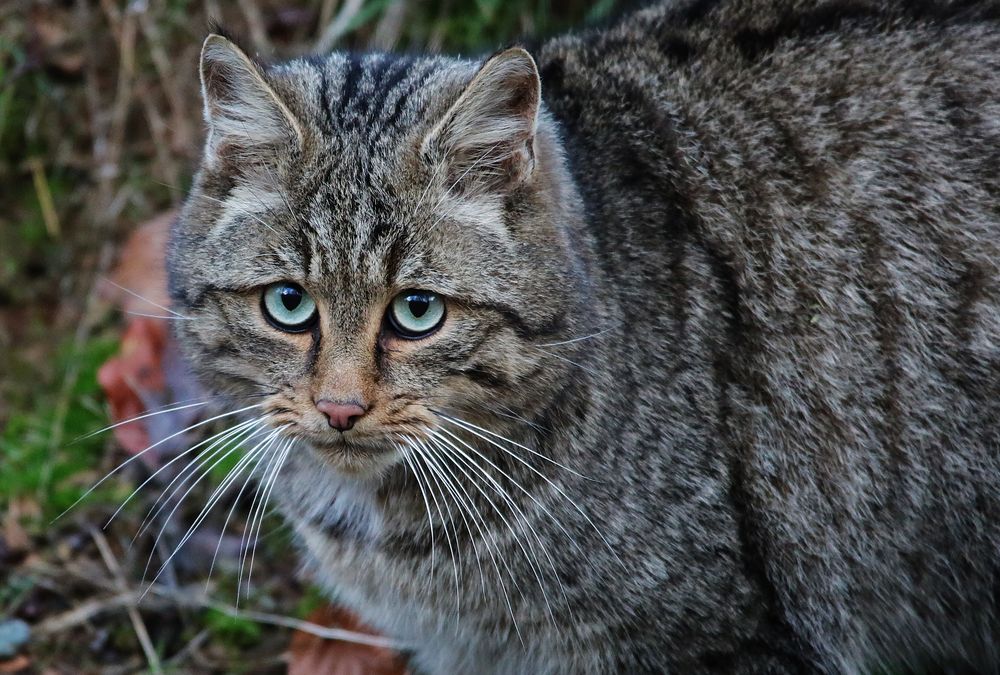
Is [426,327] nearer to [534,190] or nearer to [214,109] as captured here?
[534,190]

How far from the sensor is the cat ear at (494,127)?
246cm

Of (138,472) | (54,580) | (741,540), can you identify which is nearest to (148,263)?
(138,472)

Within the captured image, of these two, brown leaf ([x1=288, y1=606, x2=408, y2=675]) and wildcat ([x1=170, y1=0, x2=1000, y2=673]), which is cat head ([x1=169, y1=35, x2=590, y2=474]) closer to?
wildcat ([x1=170, y1=0, x2=1000, y2=673])

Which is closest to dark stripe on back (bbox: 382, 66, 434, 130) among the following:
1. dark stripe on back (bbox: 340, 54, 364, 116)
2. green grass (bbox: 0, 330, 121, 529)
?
dark stripe on back (bbox: 340, 54, 364, 116)

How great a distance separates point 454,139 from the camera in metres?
2.54

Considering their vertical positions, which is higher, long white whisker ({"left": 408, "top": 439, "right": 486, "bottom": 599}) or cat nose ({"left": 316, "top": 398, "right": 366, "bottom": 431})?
cat nose ({"left": 316, "top": 398, "right": 366, "bottom": 431})

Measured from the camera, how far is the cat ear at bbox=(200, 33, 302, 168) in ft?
8.31

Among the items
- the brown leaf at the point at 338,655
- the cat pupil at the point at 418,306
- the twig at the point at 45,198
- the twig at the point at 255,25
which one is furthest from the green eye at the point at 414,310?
the twig at the point at 45,198

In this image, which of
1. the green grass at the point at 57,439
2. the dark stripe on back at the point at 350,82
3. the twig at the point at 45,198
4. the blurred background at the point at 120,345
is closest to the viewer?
the dark stripe on back at the point at 350,82

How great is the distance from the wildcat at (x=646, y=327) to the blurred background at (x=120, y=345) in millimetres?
906

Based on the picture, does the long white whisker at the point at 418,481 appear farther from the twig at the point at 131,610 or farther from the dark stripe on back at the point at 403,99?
the twig at the point at 131,610

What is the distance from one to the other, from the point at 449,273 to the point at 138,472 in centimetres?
222

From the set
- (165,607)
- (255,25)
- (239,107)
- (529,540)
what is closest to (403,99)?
(239,107)

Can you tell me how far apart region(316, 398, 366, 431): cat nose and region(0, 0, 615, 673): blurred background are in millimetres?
1356
